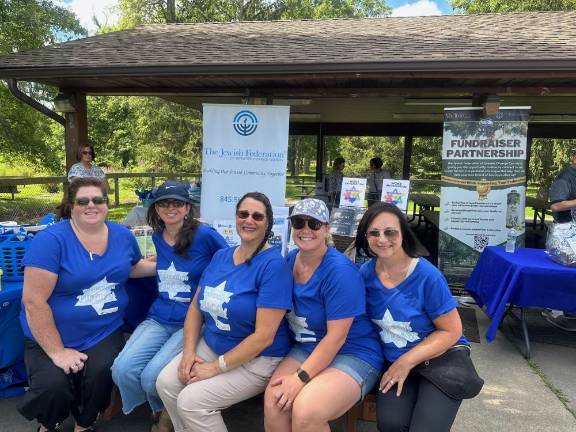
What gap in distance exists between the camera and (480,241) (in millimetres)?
4930

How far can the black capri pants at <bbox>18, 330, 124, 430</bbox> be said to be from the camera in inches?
85.4

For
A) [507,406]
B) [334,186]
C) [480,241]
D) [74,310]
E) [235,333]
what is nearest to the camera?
[235,333]

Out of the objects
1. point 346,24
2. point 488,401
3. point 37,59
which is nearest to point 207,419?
point 488,401

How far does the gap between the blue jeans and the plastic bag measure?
3.08 metres

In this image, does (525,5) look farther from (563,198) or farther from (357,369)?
(357,369)

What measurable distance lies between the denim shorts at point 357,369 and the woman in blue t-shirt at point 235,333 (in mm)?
240

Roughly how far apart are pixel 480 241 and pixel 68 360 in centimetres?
437

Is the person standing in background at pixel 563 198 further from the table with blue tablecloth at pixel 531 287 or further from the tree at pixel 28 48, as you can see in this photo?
→ the tree at pixel 28 48

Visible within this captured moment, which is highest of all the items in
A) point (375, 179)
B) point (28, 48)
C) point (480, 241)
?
point (28, 48)

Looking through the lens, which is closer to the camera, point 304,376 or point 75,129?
point 304,376

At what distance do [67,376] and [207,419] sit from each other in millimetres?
808

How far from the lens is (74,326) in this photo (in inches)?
90.7

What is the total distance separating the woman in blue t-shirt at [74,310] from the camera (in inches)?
85.7

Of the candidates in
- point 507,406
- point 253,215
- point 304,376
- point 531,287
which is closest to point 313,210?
point 253,215
